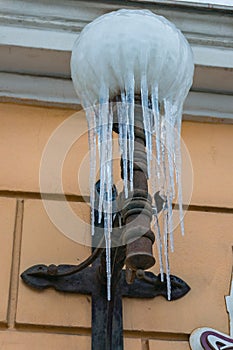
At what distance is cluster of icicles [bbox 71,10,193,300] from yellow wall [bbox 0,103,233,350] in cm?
20

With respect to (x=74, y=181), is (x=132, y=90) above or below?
below

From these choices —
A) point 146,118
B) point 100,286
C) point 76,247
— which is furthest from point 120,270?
point 146,118

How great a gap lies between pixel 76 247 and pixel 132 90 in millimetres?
523

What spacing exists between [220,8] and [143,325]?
1023 mm

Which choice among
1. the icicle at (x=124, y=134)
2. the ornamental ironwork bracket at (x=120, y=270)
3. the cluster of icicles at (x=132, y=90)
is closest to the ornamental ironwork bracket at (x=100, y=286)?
the ornamental ironwork bracket at (x=120, y=270)

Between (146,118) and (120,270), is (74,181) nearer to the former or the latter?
(120,270)

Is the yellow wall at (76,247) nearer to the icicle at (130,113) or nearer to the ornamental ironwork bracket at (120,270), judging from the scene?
the ornamental ironwork bracket at (120,270)

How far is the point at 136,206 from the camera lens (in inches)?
67.2

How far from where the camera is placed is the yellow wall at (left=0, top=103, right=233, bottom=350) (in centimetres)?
197

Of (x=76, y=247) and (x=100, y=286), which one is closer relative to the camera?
(x=100, y=286)

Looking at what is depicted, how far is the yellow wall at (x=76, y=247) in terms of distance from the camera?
197 cm

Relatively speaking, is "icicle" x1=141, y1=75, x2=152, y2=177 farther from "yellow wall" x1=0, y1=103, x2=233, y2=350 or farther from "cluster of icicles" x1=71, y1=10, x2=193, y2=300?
"yellow wall" x1=0, y1=103, x2=233, y2=350

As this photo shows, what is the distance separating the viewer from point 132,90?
5.69 feet

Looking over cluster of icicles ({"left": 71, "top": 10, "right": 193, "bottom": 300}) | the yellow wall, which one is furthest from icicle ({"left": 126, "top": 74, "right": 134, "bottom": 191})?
the yellow wall
